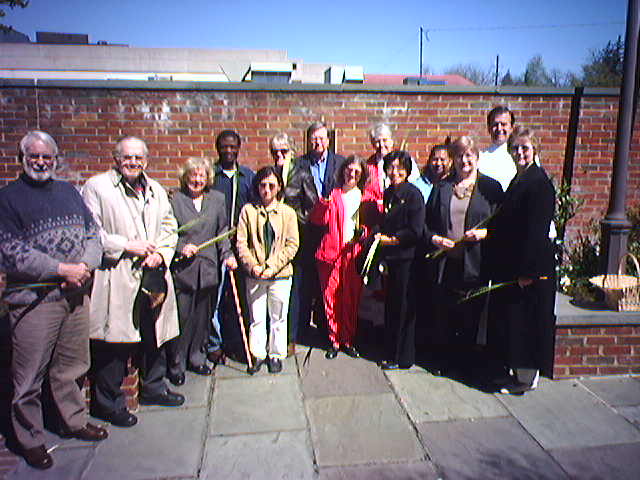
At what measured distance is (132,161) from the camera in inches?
123

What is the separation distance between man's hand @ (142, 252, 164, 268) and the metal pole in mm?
3796

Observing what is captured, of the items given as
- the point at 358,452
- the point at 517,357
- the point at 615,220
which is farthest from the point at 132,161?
the point at 615,220

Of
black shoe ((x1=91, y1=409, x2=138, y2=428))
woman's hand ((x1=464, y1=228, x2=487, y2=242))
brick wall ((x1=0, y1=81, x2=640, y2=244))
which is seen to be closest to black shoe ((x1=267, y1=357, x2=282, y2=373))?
black shoe ((x1=91, y1=409, x2=138, y2=428))

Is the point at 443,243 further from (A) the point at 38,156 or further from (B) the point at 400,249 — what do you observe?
(A) the point at 38,156

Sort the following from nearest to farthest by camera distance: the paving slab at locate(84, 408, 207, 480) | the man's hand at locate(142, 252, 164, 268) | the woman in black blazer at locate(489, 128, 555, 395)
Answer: the paving slab at locate(84, 408, 207, 480), the man's hand at locate(142, 252, 164, 268), the woman in black blazer at locate(489, 128, 555, 395)

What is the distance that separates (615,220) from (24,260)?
4.56 meters

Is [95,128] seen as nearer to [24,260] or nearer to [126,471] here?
[24,260]

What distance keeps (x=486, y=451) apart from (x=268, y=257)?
2.10 metres

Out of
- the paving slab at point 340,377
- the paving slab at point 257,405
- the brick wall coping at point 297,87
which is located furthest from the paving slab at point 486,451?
the brick wall coping at point 297,87

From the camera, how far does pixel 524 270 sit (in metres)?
3.41

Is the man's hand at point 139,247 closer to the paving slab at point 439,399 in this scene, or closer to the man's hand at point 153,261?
the man's hand at point 153,261

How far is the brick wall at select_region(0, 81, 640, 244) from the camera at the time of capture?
5391 mm

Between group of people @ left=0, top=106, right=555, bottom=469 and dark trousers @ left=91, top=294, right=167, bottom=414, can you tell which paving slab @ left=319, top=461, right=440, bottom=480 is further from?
dark trousers @ left=91, top=294, right=167, bottom=414

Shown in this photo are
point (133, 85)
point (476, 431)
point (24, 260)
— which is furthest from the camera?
point (133, 85)
